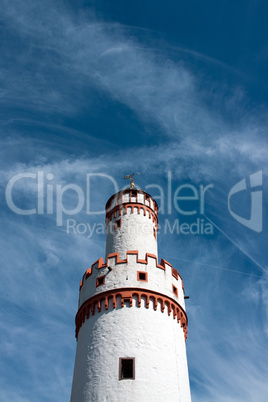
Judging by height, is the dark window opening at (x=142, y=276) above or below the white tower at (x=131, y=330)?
above

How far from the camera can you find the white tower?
55.3 feet

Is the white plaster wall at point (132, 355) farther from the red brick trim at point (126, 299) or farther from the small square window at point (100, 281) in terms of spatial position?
the small square window at point (100, 281)

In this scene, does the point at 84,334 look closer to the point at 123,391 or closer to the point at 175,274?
the point at 123,391

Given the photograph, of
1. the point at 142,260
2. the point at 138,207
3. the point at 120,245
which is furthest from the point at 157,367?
the point at 138,207

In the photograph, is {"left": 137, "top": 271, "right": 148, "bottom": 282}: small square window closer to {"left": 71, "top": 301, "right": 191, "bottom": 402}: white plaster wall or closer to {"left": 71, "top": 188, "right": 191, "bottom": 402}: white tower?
{"left": 71, "top": 188, "right": 191, "bottom": 402}: white tower

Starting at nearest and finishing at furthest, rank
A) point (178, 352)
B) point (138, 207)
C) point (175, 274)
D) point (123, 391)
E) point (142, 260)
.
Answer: point (123, 391), point (178, 352), point (142, 260), point (175, 274), point (138, 207)

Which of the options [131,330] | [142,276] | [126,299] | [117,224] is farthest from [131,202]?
[131,330]

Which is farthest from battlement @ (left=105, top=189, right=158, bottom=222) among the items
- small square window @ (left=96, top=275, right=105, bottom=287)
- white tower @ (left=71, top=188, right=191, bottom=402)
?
small square window @ (left=96, top=275, right=105, bottom=287)

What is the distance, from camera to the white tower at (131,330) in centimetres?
1684

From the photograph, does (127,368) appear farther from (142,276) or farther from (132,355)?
(142,276)

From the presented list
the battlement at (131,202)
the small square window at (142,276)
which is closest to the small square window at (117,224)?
the battlement at (131,202)

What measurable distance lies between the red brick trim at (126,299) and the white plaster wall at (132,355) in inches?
12.9

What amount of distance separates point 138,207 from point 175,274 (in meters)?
5.93

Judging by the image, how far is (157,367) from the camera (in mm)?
17453
